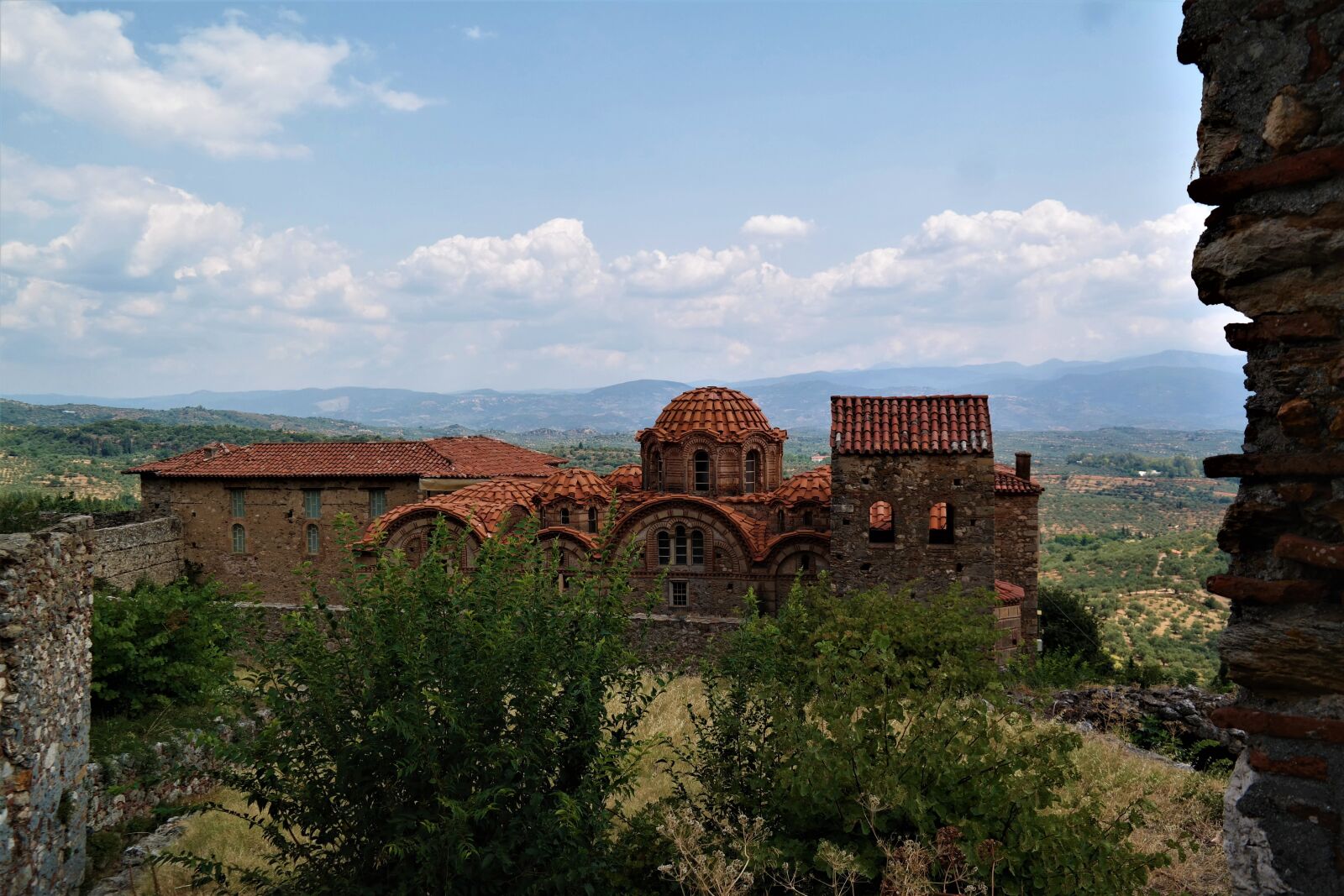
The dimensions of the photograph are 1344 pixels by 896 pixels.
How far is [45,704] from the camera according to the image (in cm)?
721

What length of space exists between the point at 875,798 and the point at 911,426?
1442cm

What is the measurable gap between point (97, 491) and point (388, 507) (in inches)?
1391

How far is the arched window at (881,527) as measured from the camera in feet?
63.0

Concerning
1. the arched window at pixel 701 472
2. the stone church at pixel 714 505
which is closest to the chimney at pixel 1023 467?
the stone church at pixel 714 505

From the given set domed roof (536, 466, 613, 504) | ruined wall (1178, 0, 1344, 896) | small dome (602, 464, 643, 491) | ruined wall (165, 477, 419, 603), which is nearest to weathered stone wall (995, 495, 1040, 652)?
small dome (602, 464, 643, 491)

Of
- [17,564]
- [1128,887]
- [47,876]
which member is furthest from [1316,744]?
[47,876]

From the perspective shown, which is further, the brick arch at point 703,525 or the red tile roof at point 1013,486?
the red tile roof at point 1013,486

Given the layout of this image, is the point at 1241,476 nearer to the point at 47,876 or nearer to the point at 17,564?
the point at 17,564

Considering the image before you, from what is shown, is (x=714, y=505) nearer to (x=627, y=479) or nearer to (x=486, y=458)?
(x=627, y=479)

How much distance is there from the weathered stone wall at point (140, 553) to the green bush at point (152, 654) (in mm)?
13160

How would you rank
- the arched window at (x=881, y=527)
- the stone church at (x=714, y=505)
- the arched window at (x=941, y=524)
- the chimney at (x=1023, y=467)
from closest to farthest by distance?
the stone church at (x=714, y=505) → the arched window at (x=941, y=524) → the arched window at (x=881, y=527) → the chimney at (x=1023, y=467)

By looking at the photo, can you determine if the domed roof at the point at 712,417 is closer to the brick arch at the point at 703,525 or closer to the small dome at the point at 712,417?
the small dome at the point at 712,417

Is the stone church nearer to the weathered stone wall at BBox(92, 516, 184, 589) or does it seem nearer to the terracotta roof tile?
the terracotta roof tile

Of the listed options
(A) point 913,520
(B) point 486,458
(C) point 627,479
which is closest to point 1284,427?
(A) point 913,520
